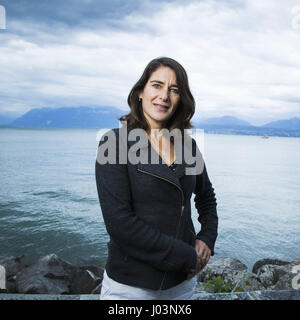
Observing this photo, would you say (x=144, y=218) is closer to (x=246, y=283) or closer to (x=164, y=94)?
(x=164, y=94)

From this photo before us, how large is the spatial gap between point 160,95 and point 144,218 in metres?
0.84

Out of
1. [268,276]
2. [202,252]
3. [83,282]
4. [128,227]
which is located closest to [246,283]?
[268,276]

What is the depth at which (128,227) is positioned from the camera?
178 centimetres

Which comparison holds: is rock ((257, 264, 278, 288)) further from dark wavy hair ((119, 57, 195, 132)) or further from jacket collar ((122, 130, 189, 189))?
jacket collar ((122, 130, 189, 189))

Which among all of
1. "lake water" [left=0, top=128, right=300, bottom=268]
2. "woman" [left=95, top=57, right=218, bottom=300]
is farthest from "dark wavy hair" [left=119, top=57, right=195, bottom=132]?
"lake water" [left=0, top=128, right=300, bottom=268]

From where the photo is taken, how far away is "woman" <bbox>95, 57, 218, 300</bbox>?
5.90 ft

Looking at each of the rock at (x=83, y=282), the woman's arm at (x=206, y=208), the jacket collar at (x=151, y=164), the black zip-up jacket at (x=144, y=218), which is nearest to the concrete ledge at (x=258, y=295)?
the woman's arm at (x=206, y=208)

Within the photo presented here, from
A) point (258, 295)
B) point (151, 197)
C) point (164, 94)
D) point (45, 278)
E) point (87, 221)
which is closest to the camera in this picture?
point (151, 197)

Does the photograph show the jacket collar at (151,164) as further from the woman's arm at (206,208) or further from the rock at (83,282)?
the rock at (83,282)

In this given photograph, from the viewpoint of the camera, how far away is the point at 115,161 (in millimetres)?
1815

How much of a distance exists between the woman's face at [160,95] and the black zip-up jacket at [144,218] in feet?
0.97
